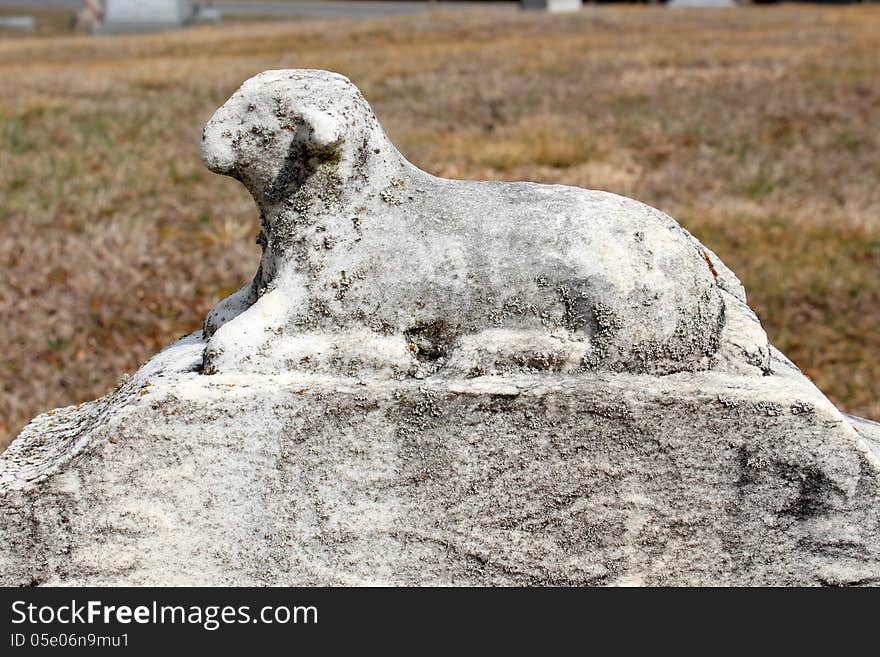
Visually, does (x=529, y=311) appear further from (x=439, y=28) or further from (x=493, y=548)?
(x=439, y=28)

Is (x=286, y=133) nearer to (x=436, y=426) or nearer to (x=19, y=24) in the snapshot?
(x=436, y=426)

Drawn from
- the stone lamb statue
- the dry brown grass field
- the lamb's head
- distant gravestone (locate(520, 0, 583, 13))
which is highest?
distant gravestone (locate(520, 0, 583, 13))

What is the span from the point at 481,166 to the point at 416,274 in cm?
741

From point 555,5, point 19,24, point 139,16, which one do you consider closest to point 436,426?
point 139,16

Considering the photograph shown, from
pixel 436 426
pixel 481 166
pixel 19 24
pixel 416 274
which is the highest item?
pixel 19 24

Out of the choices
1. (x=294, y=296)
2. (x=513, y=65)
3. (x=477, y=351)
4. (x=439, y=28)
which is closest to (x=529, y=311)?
(x=477, y=351)

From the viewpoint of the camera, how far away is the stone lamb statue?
282 cm

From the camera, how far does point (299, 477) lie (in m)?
2.80

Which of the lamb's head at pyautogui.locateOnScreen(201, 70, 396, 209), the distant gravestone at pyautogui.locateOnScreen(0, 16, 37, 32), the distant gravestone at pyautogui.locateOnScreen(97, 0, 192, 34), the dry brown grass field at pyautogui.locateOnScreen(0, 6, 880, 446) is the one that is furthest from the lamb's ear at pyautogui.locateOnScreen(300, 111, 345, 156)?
the distant gravestone at pyautogui.locateOnScreen(0, 16, 37, 32)

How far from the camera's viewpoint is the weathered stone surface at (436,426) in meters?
2.75

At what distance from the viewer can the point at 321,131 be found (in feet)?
9.04

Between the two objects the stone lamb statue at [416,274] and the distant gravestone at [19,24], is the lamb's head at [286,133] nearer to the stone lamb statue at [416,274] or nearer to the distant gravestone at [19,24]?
the stone lamb statue at [416,274]

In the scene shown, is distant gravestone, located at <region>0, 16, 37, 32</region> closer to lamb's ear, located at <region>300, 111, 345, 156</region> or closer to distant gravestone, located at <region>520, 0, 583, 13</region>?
distant gravestone, located at <region>520, 0, 583, 13</region>

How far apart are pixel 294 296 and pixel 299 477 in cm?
55
